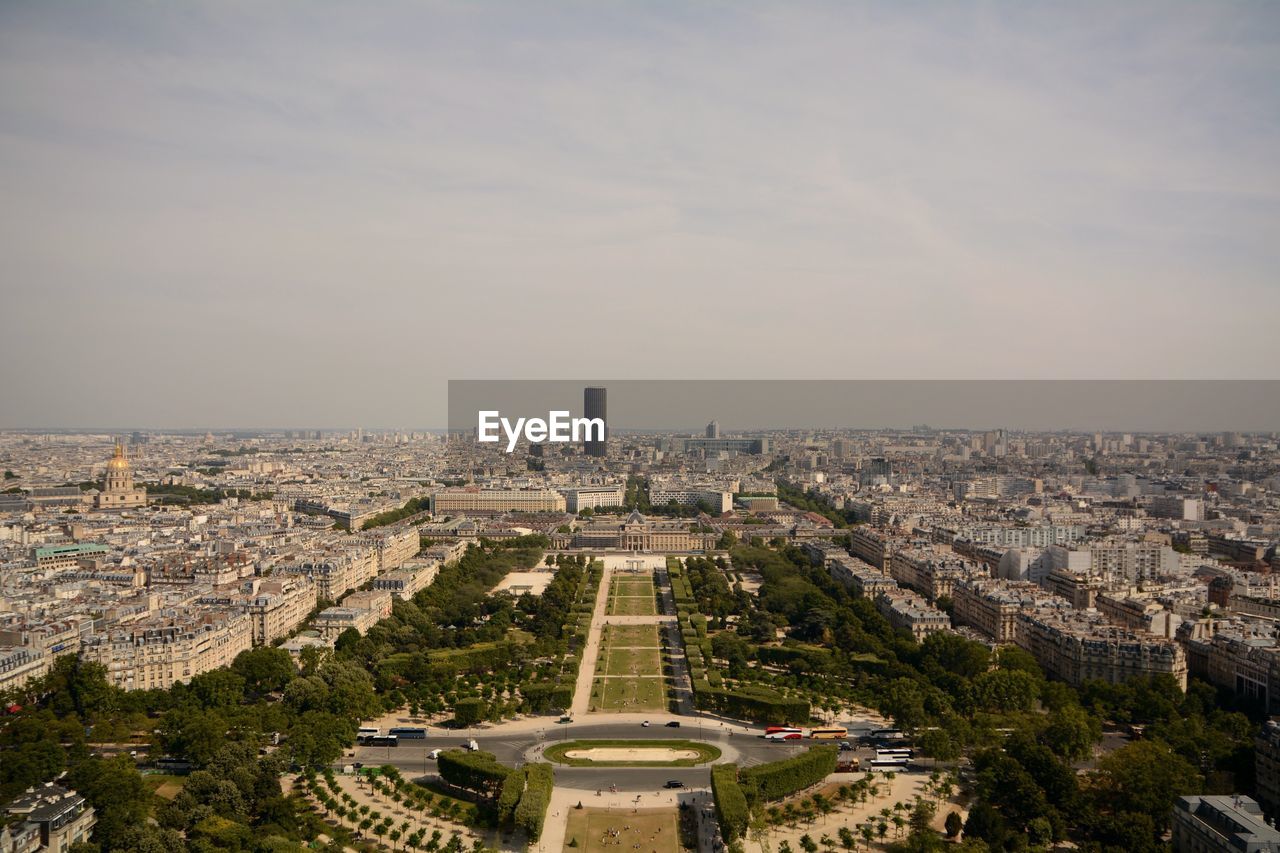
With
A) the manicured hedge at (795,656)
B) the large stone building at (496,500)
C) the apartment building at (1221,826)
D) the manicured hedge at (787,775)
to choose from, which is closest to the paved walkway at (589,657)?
the manicured hedge at (795,656)

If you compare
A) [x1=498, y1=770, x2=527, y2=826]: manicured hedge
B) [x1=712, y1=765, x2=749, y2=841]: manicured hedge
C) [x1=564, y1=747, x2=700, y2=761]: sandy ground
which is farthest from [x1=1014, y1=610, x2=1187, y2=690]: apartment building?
[x1=498, y1=770, x2=527, y2=826]: manicured hedge

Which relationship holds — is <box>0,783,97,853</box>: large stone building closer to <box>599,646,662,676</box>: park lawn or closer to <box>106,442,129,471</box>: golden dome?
<box>599,646,662,676</box>: park lawn

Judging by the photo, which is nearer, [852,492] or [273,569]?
[273,569]

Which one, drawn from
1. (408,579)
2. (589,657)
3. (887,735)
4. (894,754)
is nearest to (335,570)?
(408,579)

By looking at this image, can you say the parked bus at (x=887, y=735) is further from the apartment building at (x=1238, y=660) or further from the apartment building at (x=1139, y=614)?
the apartment building at (x=1139, y=614)

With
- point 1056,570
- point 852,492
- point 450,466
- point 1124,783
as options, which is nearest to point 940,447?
point 852,492

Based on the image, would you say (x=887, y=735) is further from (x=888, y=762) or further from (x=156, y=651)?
(x=156, y=651)

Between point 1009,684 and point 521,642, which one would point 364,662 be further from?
point 1009,684
